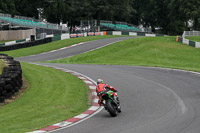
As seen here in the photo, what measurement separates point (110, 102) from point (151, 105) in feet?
6.24

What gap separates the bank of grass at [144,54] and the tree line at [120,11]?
36.3m

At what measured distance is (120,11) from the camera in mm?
76938

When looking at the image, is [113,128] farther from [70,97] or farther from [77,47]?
[77,47]

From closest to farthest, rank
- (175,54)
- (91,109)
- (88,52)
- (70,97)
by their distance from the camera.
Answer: (91,109) < (70,97) < (175,54) < (88,52)

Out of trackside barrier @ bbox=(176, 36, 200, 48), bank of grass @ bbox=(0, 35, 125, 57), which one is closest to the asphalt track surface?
trackside barrier @ bbox=(176, 36, 200, 48)

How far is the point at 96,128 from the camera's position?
32.5ft

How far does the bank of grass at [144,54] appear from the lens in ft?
98.8

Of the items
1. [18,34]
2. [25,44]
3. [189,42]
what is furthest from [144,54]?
[18,34]

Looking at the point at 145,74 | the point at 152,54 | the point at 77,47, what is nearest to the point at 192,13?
the point at 77,47

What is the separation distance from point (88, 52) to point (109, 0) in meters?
40.6

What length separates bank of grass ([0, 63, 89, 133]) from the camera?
10.6 metres

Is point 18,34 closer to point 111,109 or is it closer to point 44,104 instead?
point 44,104

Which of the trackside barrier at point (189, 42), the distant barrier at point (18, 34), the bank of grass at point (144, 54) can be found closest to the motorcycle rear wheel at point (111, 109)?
the bank of grass at point (144, 54)

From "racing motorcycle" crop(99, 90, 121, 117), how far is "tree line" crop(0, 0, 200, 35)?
63.6 m
